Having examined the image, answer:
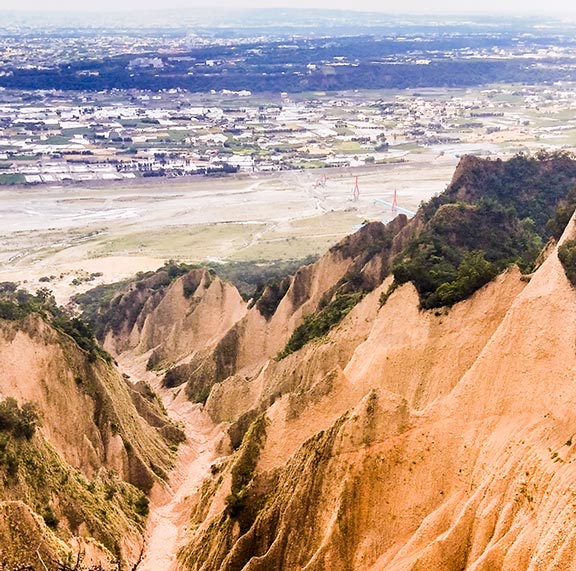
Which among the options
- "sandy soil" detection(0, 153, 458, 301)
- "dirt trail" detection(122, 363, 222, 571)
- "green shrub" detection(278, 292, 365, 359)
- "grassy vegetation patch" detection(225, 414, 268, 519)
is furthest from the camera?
"sandy soil" detection(0, 153, 458, 301)

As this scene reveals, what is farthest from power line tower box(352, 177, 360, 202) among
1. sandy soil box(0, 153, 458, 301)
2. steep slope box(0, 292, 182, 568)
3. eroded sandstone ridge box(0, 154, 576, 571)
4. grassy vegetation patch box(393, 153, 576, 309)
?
steep slope box(0, 292, 182, 568)

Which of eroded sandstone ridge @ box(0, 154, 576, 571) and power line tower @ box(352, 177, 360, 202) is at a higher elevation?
eroded sandstone ridge @ box(0, 154, 576, 571)

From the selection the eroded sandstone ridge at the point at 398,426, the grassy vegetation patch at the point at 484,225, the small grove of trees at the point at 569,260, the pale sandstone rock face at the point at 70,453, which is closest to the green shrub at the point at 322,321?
the eroded sandstone ridge at the point at 398,426

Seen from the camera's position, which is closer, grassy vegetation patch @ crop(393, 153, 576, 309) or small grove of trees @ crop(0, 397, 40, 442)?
small grove of trees @ crop(0, 397, 40, 442)

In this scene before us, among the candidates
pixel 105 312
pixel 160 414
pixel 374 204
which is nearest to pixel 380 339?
pixel 160 414

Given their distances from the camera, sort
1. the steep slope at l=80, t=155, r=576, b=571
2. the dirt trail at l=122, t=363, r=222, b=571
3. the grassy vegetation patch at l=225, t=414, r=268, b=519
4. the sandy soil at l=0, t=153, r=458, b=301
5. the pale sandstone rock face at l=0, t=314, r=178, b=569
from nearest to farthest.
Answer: the steep slope at l=80, t=155, r=576, b=571
the pale sandstone rock face at l=0, t=314, r=178, b=569
the grassy vegetation patch at l=225, t=414, r=268, b=519
the dirt trail at l=122, t=363, r=222, b=571
the sandy soil at l=0, t=153, r=458, b=301

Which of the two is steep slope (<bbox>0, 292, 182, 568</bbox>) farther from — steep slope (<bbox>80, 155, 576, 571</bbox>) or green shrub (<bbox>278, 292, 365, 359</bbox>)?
green shrub (<bbox>278, 292, 365, 359</bbox>)

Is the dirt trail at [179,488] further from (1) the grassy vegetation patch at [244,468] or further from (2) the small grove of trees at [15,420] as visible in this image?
(2) the small grove of trees at [15,420]

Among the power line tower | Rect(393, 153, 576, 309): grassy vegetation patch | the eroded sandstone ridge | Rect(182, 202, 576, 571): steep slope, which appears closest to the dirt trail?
the eroded sandstone ridge

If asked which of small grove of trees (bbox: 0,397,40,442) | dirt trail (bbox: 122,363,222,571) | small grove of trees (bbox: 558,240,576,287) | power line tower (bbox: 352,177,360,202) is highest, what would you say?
small grove of trees (bbox: 558,240,576,287)
